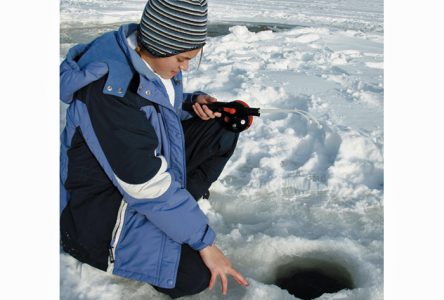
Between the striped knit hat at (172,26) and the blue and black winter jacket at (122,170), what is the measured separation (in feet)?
0.26

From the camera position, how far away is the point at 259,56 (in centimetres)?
450

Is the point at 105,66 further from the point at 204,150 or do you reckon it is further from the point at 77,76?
the point at 204,150

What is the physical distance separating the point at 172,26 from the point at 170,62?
0.46ft

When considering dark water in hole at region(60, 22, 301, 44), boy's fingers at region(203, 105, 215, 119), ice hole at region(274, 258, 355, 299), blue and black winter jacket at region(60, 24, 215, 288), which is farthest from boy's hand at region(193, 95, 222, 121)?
dark water in hole at region(60, 22, 301, 44)

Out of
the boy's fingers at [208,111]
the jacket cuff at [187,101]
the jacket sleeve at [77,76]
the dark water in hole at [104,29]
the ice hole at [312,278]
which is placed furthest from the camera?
the dark water in hole at [104,29]

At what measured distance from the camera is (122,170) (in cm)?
126

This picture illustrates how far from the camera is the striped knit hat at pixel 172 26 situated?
48.0 inches

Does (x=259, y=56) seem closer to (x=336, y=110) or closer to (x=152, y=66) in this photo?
(x=336, y=110)

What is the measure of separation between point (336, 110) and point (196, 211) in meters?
1.92

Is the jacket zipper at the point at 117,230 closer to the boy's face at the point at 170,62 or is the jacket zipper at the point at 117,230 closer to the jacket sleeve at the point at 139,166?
the jacket sleeve at the point at 139,166

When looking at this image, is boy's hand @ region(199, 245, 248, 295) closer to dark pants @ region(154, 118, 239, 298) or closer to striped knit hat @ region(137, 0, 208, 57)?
dark pants @ region(154, 118, 239, 298)

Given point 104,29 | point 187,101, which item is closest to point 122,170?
point 187,101

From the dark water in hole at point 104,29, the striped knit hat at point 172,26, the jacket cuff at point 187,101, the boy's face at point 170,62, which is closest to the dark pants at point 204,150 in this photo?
the jacket cuff at point 187,101

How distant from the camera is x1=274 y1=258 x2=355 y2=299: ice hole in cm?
158
